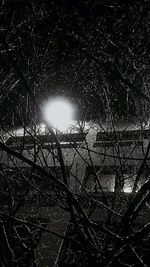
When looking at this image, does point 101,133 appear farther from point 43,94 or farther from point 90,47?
point 90,47

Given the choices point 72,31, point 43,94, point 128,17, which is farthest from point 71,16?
point 43,94

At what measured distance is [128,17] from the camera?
34.3ft

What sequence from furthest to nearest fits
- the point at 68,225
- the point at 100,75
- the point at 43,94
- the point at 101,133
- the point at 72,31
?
the point at 101,133 → the point at 68,225 → the point at 43,94 → the point at 100,75 → the point at 72,31

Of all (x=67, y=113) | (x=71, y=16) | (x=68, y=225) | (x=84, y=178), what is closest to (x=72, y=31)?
(x=71, y=16)

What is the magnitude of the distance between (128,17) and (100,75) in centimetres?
213

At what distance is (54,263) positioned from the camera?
12.8 m

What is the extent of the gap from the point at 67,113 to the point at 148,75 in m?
4.35

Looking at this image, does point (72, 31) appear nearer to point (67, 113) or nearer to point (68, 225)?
point (67, 113)

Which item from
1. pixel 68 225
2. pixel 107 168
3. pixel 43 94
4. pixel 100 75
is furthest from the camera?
pixel 107 168

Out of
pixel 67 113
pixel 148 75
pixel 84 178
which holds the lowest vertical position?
pixel 84 178

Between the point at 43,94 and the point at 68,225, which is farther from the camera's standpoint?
the point at 68,225

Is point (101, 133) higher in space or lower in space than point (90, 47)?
lower

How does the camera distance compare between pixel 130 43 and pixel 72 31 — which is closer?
pixel 72 31

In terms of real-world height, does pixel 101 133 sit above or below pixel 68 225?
above
